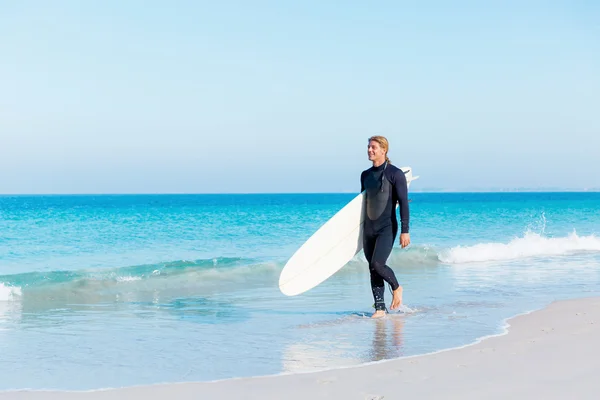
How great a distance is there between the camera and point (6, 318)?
729 centimetres

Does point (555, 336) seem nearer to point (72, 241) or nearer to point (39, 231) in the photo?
point (72, 241)

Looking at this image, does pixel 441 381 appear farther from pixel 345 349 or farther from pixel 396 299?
pixel 396 299

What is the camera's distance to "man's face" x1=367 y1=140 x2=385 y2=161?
261 inches

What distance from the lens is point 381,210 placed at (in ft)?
22.1

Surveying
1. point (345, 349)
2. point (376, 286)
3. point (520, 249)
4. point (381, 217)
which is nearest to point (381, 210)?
point (381, 217)

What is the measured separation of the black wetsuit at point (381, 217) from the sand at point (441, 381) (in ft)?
5.78

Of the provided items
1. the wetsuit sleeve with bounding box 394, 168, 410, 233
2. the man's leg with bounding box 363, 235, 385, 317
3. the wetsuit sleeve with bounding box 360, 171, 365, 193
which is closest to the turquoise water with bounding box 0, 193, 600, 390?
the man's leg with bounding box 363, 235, 385, 317

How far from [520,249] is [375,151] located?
1088cm

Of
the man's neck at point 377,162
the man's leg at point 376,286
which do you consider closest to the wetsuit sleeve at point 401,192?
the man's neck at point 377,162

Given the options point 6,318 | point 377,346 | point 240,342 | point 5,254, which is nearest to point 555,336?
point 377,346

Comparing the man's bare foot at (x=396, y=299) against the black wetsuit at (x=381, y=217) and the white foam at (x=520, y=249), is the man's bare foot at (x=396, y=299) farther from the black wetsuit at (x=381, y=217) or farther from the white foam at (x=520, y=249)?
the white foam at (x=520, y=249)

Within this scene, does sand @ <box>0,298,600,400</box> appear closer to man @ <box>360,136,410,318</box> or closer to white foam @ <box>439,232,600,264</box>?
man @ <box>360,136,410,318</box>

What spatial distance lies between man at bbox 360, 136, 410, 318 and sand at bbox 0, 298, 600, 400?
5.79ft

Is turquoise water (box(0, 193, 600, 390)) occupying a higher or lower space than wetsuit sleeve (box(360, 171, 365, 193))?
lower
